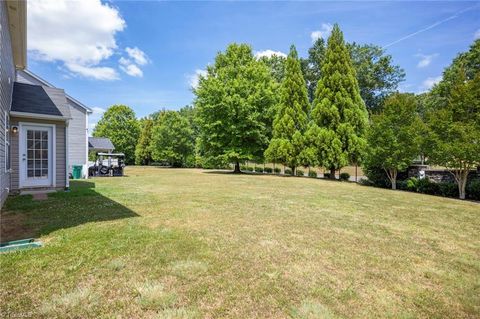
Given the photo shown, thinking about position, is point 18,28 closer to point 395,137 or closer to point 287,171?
point 395,137

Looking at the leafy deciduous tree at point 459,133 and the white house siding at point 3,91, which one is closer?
the white house siding at point 3,91

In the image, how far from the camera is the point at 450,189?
12.0 meters

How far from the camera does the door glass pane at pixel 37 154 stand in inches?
345

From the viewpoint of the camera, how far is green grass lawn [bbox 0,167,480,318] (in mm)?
2482

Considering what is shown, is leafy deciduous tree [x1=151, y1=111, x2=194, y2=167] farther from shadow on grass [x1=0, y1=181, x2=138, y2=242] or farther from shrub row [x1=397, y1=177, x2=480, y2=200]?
shadow on grass [x1=0, y1=181, x2=138, y2=242]

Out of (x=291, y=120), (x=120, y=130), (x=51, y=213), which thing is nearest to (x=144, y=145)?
(x=120, y=130)

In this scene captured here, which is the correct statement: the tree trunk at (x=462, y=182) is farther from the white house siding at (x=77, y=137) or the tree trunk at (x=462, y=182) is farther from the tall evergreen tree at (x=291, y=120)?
the white house siding at (x=77, y=137)

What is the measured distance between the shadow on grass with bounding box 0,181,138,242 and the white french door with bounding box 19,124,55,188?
111 cm

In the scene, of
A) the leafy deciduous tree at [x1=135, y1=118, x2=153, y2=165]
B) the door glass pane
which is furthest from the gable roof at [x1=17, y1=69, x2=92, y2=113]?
the leafy deciduous tree at [x1=135, y1=118, x2=153, y2=165]

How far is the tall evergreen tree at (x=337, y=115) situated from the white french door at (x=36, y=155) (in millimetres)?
16132

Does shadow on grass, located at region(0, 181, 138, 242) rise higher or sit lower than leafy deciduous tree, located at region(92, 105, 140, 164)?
lower

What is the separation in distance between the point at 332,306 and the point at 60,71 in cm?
2427

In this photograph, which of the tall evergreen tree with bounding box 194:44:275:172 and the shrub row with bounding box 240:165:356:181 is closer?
the shrub row with bounding box 240:165:356:181

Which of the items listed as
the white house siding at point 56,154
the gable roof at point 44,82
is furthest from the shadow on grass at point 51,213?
the gable roof at point 44,82
